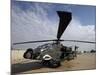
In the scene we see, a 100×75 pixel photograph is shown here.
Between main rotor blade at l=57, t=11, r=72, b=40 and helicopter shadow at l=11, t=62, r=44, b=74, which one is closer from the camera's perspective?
helicopter shadow at l=11, t=62, r=44, b=74

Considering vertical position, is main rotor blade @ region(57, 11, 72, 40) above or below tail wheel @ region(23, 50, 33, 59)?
above

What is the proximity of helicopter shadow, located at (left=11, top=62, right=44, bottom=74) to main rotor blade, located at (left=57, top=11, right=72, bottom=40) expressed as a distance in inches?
19.9

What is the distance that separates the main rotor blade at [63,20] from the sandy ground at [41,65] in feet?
1.48

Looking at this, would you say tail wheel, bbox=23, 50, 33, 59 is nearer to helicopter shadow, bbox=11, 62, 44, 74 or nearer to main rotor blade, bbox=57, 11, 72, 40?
helicopter shadow, bbox=11, 62, 44, 74

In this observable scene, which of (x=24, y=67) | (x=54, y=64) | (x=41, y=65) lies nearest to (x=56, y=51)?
(x=54, y=64)

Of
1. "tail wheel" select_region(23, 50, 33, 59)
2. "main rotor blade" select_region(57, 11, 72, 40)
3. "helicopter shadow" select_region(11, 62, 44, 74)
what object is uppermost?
"main rotor blade" select_region(57, 11, 72, 40)

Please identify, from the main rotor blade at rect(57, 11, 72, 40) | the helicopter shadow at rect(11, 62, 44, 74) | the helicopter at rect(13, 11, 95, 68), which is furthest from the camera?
the main rotor blade at rect(57, 11, 72, 40)

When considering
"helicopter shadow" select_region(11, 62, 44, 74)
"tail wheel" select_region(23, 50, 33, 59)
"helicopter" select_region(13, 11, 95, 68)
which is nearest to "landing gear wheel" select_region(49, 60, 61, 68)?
"helicopter" select_region(13, 11, 95, 68)

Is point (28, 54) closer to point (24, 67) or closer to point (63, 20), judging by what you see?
point (24, 67)

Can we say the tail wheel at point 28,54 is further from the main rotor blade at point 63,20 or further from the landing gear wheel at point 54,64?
the main rotor blade at point 63,20

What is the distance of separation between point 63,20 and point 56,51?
0.48m

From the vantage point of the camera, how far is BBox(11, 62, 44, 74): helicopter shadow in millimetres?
2730
